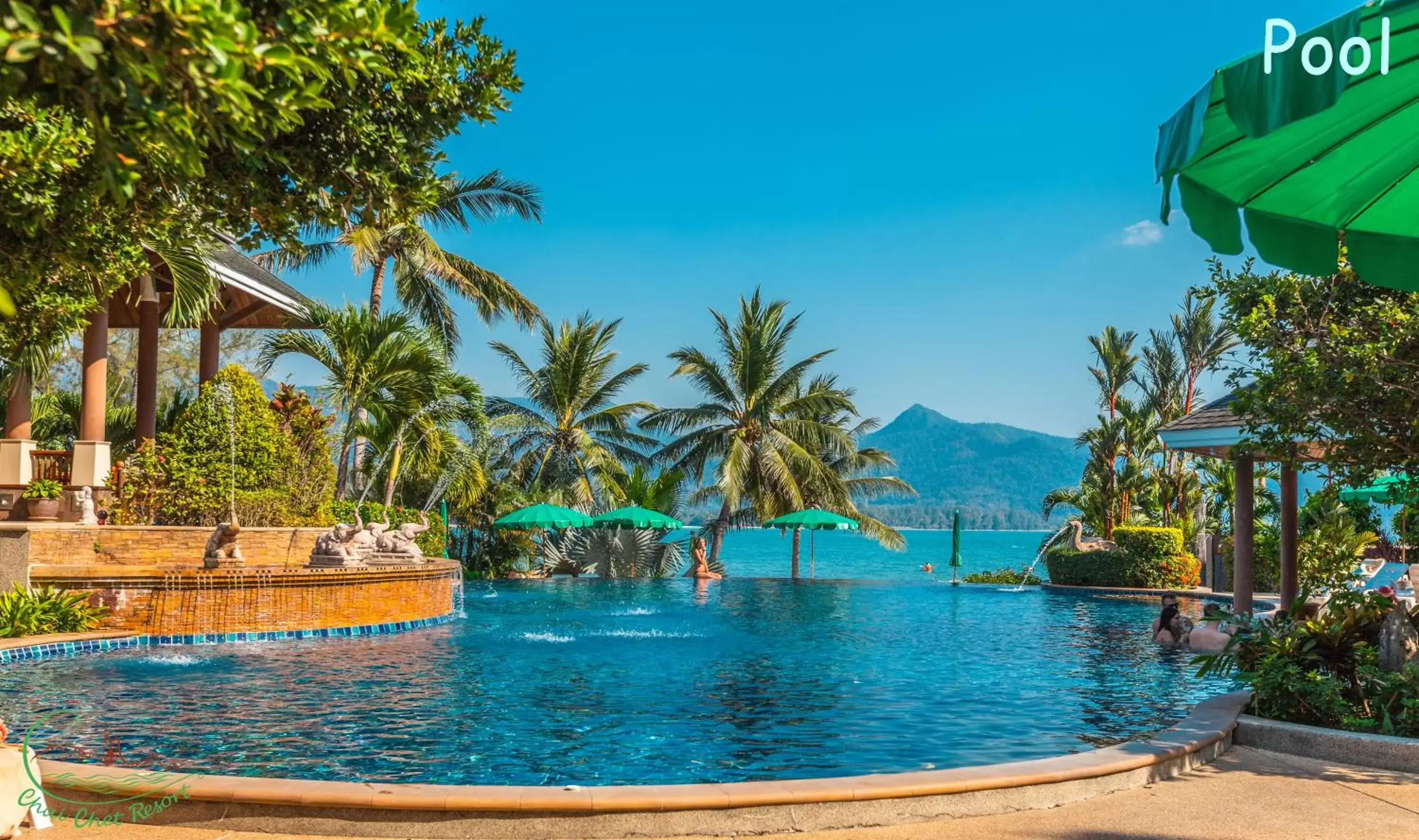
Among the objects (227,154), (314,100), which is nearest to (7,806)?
(227,154)

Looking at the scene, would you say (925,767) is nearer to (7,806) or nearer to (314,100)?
(7,806)

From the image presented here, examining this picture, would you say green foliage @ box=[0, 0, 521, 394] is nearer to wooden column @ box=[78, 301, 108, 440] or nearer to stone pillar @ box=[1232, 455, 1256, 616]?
wooden column @ box=[78, 301, 108, 440]

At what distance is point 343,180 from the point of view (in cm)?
511

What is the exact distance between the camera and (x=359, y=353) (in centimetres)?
2152

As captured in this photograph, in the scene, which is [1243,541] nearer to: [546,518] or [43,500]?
A: [546,518]

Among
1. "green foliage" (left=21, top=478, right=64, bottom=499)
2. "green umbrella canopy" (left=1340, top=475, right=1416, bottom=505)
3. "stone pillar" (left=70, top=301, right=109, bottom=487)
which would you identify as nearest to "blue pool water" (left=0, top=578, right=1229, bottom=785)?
"green umbrella canopy" (left=1340, top=475, right=1416, bottom=505)

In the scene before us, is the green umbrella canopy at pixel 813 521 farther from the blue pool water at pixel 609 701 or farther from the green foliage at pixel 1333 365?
the green foliage at pixel 1333 365

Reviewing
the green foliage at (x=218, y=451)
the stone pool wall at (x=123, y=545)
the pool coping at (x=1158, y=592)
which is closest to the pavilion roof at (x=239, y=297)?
the green foliage at (x=218, y=451)

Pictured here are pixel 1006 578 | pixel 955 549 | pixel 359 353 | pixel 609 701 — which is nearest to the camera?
pixel 609 701

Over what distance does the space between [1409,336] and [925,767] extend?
15.5ft

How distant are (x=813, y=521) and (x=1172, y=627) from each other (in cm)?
1377

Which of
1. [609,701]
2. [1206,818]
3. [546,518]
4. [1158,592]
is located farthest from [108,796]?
[1158,592]

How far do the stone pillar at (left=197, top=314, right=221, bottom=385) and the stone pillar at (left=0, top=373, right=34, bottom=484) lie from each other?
3.22 m

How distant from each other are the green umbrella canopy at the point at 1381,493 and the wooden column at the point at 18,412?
19.1 m
